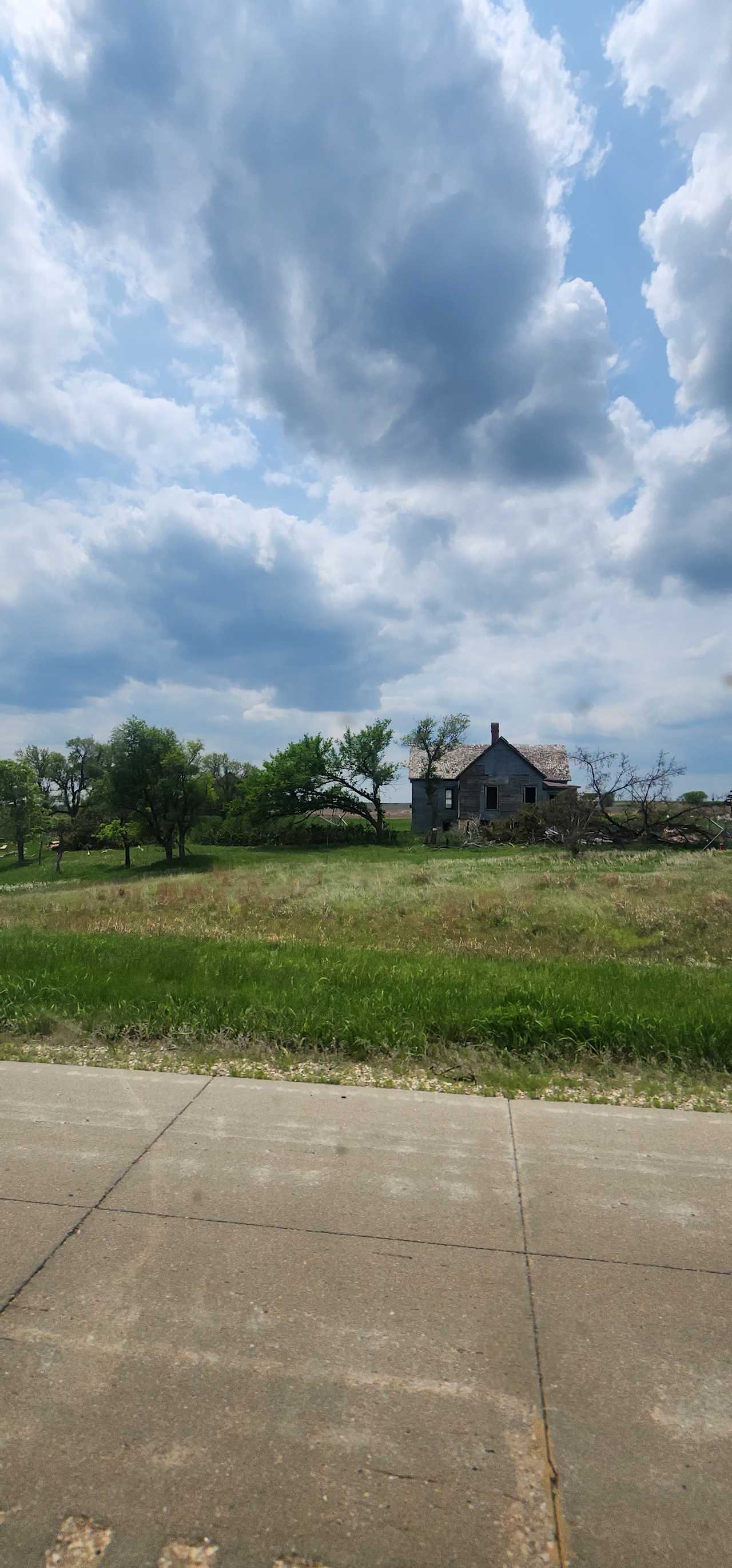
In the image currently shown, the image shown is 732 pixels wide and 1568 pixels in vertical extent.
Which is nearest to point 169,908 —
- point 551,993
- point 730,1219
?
point 551,993

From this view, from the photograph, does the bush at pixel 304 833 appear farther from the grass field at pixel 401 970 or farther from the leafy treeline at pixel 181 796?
the grass field at pixel 401 970

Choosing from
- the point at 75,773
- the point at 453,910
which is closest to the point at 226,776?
the point at 75,773

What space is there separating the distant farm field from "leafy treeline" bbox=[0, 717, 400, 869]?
2336 cm

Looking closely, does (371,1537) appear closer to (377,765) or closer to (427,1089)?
(427,1089)

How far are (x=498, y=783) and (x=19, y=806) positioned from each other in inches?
1456

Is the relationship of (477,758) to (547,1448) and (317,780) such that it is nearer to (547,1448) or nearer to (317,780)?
(317,780)

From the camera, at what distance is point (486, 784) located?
55.9 meters

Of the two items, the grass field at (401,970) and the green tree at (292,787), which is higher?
the green tree at (292,787)

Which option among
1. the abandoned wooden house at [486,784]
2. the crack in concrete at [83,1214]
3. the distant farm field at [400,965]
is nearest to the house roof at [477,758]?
the abandoned wooden house at [486,784]

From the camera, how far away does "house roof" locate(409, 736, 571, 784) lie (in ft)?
186

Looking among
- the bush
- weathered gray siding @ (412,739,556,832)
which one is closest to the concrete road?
the bush

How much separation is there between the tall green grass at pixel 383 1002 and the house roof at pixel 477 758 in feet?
157

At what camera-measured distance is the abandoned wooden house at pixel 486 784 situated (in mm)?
55594

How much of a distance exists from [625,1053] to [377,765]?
168 ft
